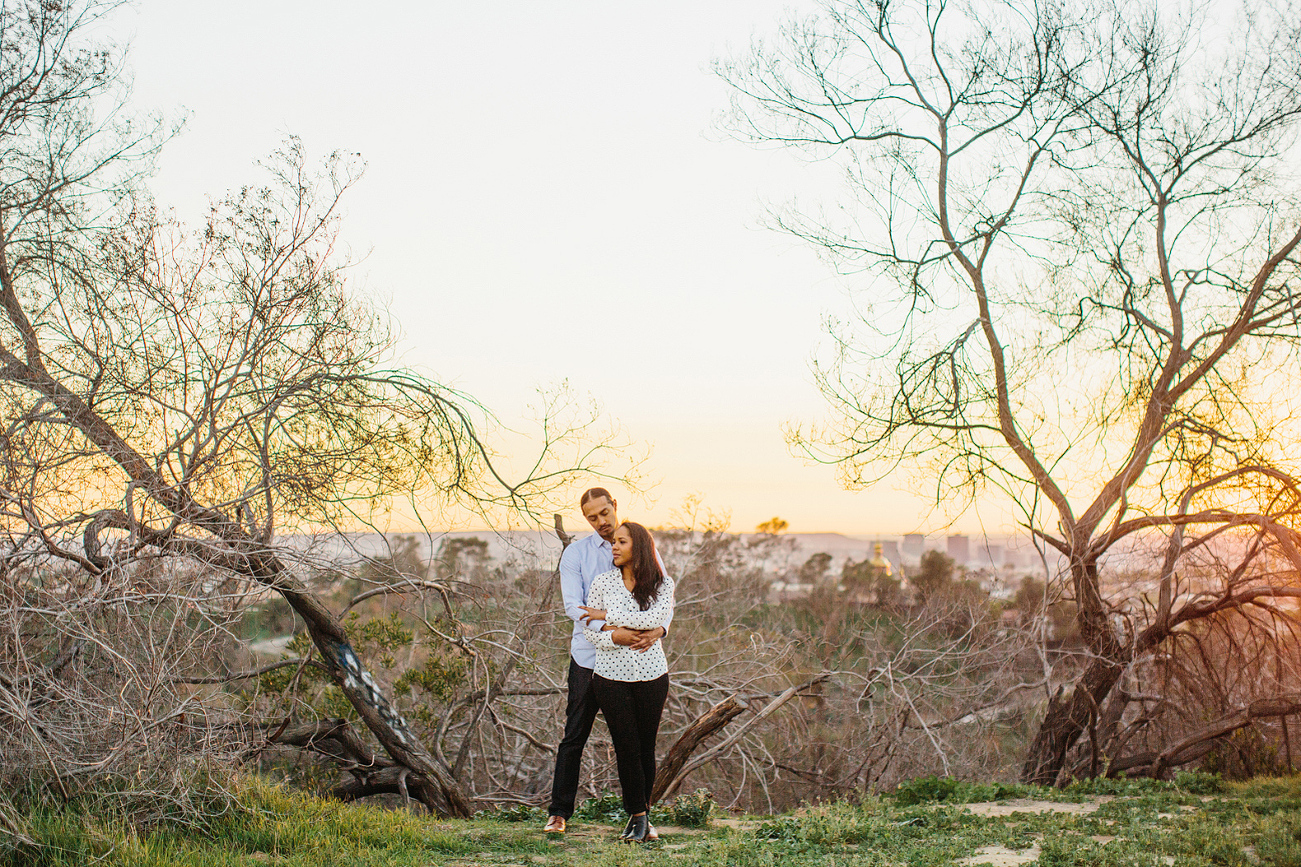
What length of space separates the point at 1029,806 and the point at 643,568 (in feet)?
10.8

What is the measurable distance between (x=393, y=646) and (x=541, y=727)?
6.00ft

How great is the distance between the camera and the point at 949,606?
13.0 metres

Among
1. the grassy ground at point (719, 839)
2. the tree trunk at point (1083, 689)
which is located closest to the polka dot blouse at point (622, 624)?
the grassy ground at point (719, 839)

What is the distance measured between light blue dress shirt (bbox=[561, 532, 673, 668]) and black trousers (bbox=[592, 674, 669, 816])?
20 centimetres

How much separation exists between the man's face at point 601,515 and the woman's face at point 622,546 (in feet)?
0.50

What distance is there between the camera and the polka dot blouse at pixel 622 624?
5.29 m

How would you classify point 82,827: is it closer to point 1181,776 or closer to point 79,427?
point 79,427

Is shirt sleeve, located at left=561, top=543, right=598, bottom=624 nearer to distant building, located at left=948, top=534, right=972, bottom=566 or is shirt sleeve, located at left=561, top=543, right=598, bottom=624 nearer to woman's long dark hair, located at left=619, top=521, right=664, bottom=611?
woman's long dark hair, located at left=619, top=521, right=664, bottom=611

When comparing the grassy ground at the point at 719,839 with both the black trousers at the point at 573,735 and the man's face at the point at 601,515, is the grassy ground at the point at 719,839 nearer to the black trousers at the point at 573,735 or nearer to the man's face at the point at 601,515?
the black trousers at the point at 573,735

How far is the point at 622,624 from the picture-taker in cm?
528

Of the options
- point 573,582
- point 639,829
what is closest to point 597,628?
point 573,582

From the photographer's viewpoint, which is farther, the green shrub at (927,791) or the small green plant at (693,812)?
the green shrub at (927,791)

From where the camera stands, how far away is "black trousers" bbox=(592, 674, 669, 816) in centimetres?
535

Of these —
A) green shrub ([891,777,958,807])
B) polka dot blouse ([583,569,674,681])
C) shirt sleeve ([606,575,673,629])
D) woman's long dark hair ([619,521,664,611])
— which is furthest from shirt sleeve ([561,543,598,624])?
green shrub ([891,777,958,807])
